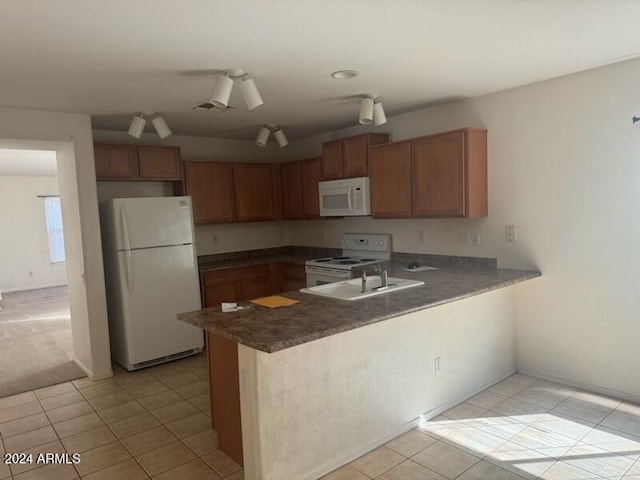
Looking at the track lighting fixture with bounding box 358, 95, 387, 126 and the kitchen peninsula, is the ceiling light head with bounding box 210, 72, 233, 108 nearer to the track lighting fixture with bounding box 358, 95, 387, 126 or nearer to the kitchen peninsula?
the track lighting fixture with bounding box 358, 95, 387, 126

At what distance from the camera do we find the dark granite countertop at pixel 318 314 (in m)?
1.97

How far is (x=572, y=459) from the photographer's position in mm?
2346

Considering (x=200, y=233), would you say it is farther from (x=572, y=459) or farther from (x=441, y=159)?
(x=572, y=459)

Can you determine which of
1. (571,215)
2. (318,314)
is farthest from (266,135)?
(571,215)

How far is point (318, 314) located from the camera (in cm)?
230

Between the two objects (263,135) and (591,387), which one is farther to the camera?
(263,135)

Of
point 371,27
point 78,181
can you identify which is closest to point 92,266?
point 78,181

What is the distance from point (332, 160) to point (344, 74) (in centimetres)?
176

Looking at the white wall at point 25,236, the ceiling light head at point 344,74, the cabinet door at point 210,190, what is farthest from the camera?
the white wall at point 25,236

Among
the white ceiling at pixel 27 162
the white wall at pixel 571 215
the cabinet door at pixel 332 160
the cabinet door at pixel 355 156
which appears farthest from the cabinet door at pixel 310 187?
the white ceiling at pixel 27 162

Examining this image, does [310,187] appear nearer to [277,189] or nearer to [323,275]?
[277,189]

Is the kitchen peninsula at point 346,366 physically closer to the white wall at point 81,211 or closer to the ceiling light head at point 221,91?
the ceiling light head at point 221,91

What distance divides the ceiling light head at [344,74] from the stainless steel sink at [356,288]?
1.42 meters

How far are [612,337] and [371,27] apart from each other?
104 inches
